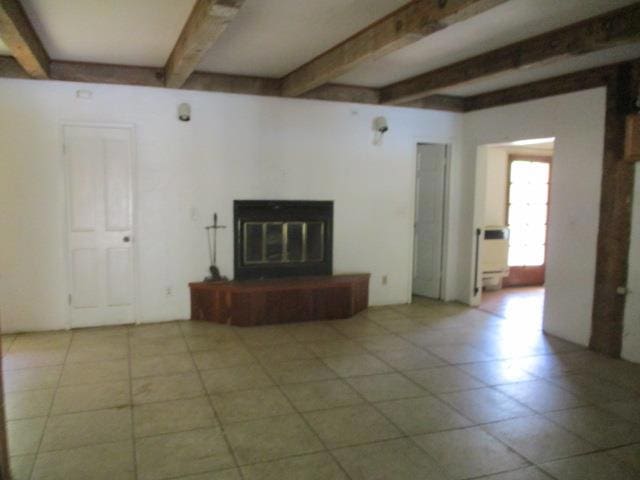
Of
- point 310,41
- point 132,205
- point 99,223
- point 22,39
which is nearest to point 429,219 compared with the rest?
point 310,41

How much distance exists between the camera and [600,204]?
14.4 ft

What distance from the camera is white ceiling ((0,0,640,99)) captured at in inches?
123

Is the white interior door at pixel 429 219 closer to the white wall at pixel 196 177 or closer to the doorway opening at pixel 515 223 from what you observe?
the white wall at pixel 196 177

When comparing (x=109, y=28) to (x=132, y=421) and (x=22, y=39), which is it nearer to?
(x=22, y=39)

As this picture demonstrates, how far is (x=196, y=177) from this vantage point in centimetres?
510

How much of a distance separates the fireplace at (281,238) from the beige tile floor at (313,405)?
80 cm

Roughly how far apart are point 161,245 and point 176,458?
2839mm

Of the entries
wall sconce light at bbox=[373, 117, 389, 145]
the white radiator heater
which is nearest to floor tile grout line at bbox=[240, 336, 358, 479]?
wall sconce light at bbox=[373, 117, 389, 145]

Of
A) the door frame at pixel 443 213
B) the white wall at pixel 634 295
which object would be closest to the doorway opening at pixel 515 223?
the door frame at pixel 443 213

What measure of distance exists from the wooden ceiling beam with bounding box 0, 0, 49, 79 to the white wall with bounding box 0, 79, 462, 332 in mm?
422

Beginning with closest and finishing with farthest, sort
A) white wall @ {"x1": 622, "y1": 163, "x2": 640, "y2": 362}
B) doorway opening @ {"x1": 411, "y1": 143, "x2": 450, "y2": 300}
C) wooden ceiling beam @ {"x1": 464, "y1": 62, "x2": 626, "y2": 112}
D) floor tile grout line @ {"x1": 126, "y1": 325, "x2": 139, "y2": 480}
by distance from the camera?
1. floor tile grout line @ {"x1": 126, "y1": 325, "x2": 139, "y2": 480}
2. white wall @ {"x1": 622, "y1": 163, "x2": 640, "y2": 362}
3. wooden ceiling beam @ {"x1": 464, "y1": 62, "x2": 626, "y2": 112}
4. doorway opening @ {"x1": 411, "y1": 143, "x2": 450, "y2": 300}

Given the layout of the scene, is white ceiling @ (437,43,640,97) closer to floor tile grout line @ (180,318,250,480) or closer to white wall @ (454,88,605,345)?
white wall @ (454,88,605,345)

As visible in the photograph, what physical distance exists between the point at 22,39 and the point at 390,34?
248cm

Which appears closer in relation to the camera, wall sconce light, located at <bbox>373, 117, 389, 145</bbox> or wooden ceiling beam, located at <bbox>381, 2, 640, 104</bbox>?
wooden ceiling beam, located at <bbox>381, 2, 640, 104</bbox>
